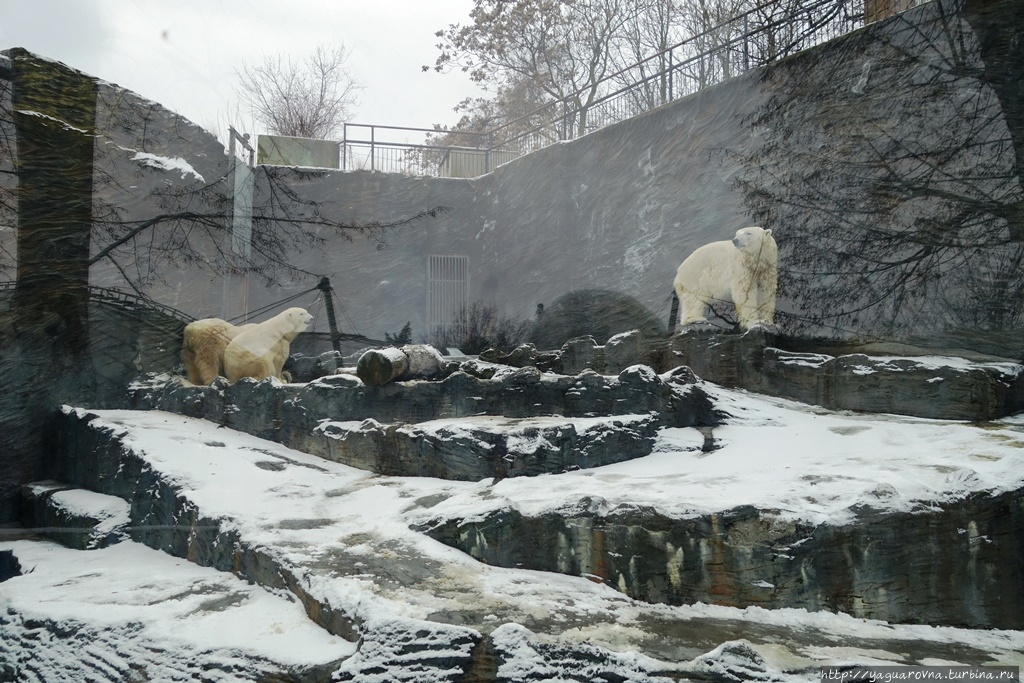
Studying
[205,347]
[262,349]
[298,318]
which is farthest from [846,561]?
[205,347]

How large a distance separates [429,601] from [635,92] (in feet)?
27.2

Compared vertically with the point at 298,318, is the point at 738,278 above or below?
above

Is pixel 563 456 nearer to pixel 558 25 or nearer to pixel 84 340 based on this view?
pixel 84 340

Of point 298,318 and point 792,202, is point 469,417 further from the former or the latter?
point 792,202

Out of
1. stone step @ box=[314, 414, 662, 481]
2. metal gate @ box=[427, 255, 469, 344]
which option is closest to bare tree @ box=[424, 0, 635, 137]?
metal gate @ box=[427, 255, 469, 344]

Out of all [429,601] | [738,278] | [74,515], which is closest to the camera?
[429,601]

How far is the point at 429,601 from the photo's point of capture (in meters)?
2.77

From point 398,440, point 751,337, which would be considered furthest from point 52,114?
point 751,337

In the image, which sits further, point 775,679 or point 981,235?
point 981,235

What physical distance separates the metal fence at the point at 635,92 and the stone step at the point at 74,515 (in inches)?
200

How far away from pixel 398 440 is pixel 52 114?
11.4ft

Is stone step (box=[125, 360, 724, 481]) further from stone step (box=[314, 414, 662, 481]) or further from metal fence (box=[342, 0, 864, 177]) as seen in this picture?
metal fence (box=[342, 0, 864, 177])

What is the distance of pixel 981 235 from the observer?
5.50m

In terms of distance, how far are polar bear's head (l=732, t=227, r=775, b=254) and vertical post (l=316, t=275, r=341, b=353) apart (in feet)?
14.8
